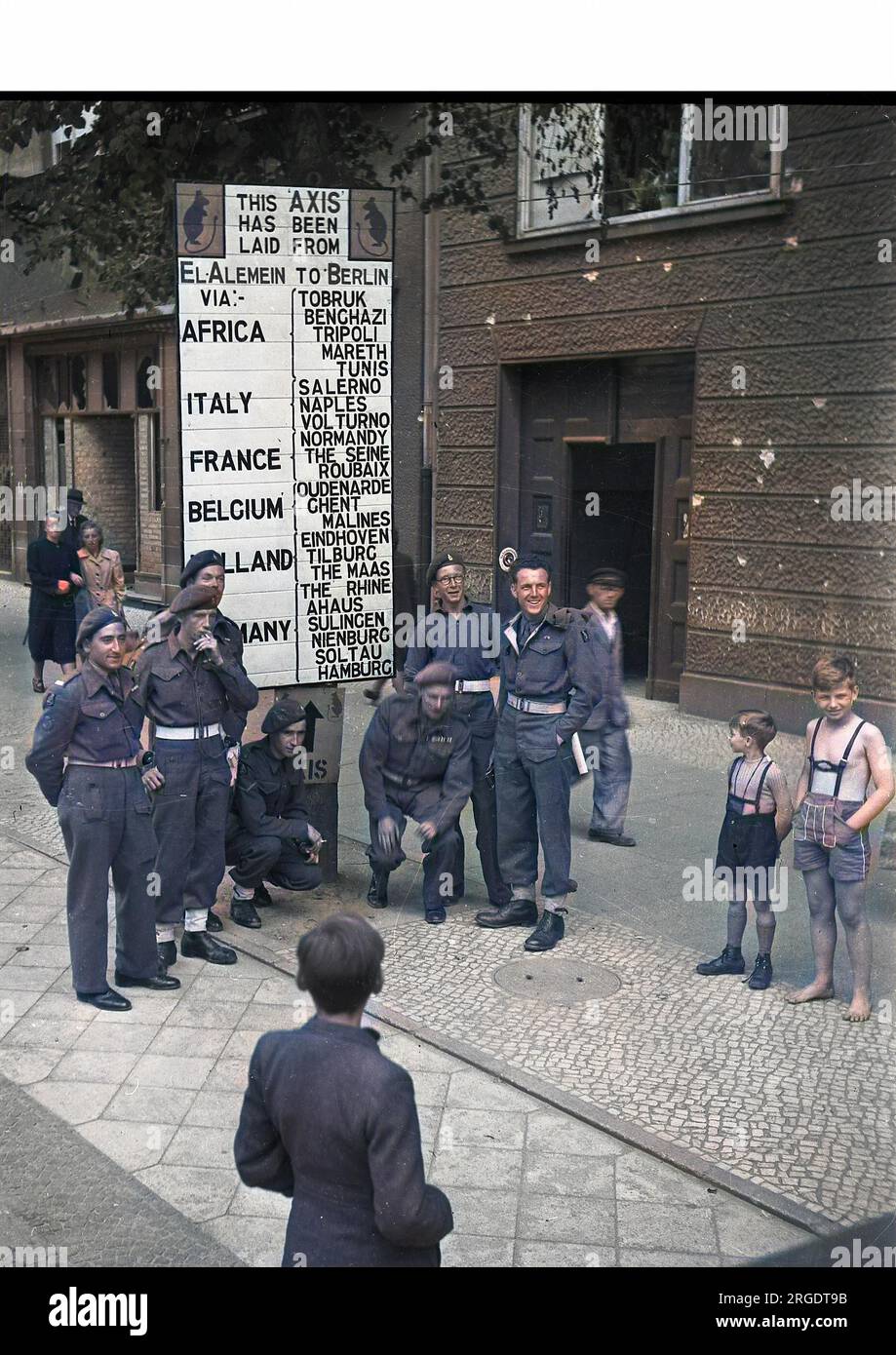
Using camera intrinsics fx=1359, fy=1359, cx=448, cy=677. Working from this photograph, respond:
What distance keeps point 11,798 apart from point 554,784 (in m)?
3.11

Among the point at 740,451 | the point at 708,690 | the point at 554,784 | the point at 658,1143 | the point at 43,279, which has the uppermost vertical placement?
the point at 43,279

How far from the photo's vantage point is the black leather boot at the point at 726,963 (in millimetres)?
4914

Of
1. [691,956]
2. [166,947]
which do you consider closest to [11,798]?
[166,947]

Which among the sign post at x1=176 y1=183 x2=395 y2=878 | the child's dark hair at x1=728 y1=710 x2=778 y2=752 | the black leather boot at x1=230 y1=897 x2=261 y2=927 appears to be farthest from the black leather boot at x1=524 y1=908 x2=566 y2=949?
the sign post at x1=176 y1=183 x2=395 y2=878

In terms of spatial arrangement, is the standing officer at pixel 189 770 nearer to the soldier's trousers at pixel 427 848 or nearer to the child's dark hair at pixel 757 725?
the soldier's trousers at pixel 427 848

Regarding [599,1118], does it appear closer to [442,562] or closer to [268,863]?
[268,863]

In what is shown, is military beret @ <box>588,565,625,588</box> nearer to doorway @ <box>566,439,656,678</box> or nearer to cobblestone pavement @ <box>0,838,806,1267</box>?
doorway @ <box>566,439,656,678</box>

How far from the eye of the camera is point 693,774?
489cm

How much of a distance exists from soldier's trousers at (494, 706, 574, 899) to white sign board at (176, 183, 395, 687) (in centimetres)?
64

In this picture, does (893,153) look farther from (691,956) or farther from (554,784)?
(691,956)

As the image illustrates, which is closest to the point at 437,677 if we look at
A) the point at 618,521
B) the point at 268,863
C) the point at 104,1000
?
the point at 618,521

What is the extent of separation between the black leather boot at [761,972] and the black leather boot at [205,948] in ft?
6.40

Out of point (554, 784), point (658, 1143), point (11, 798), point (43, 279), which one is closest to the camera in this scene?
point (658, 1143)
